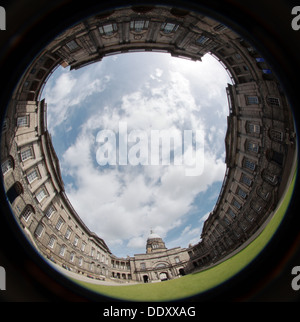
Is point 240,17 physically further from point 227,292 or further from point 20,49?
point 227,292

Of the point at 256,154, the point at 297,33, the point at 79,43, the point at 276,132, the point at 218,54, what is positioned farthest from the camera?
the point at 256,154

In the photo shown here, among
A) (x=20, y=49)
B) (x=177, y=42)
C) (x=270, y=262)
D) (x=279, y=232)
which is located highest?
(x=177, y=42)

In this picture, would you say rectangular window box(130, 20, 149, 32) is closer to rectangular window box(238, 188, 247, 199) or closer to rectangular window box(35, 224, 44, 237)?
rectangular window box(238, 188, 247, 199)

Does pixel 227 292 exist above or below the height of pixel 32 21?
below

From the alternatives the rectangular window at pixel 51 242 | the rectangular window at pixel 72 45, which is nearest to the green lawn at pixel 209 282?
the rectangular window at pixel 72 45

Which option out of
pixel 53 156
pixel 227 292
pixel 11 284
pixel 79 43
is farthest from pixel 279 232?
pixel 53 156

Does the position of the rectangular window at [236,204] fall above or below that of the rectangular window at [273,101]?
below

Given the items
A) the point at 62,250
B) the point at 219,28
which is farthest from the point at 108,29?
the point at 62,250

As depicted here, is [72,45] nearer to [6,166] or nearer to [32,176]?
[6,166]

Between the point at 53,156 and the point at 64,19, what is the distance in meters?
24.1

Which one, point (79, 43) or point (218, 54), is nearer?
point (79, 43)

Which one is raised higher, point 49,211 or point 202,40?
point 202,40

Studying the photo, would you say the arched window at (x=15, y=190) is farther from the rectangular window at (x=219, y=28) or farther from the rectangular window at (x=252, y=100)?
the rectangular window at (x=252, y=100)

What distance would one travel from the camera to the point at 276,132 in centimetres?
1335
